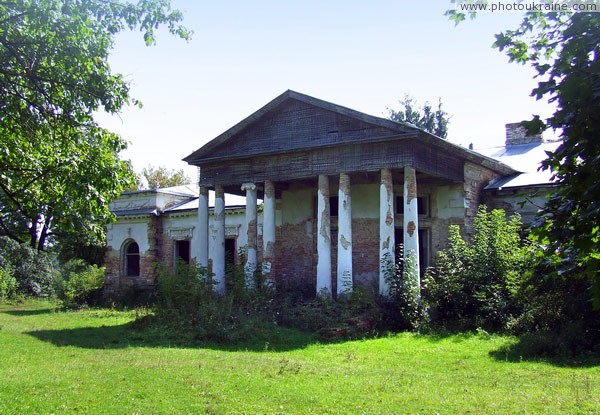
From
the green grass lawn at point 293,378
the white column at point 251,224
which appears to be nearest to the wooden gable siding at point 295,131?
the white column at point 251,224

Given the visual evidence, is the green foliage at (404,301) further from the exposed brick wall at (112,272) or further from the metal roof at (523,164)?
the exposed brick wall at (112,272)

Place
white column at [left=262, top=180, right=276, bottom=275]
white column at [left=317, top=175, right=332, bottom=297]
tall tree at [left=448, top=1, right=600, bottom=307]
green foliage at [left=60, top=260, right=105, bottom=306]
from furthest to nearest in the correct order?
green foliage at [left=60, top=260, right=105, bottom=306] < white column at [left=262, top=180, right=276, bottom=275] < white column at [left=317, top=175, right=332, bottom=297] < tall tree at [left=448, top=1, right=600, bottom=307]

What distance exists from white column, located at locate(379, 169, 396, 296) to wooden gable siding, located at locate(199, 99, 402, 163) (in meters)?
1.44

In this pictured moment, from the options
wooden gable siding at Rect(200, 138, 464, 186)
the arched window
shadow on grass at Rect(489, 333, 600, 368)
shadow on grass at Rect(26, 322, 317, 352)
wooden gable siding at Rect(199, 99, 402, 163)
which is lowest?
shadow on grass at Rect(26, 322, 317, 352)

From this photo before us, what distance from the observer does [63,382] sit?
29.1 ft

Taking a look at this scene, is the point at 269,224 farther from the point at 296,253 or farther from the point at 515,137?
the point at 515,137

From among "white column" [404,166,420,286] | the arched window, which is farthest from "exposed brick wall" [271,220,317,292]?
the arched window

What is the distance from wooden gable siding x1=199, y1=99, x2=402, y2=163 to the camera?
16.9m

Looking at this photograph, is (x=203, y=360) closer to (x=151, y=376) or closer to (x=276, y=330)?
(x=151, y=376)

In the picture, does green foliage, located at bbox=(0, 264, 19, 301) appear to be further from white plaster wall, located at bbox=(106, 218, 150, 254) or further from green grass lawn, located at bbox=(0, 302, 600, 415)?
green grass lawn, located at bbox=(0, 302, 600, 415)

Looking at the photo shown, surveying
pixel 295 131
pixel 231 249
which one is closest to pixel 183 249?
pixel 231 249

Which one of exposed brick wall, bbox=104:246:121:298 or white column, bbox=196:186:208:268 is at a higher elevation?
white column, bbox=196:186:208:268

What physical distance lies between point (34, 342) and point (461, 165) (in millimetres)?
13113

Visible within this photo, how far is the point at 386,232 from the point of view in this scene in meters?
16.4
